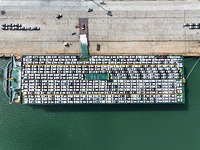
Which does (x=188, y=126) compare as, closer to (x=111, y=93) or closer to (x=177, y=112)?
(x=177, y=112)

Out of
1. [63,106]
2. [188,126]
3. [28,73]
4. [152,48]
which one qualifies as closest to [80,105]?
[63,106]

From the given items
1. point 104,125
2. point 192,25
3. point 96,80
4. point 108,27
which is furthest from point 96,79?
point 192,25

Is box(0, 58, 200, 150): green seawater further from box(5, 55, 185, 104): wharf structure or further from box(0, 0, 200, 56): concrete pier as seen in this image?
box(0, 0, 200, 56): concrete pier

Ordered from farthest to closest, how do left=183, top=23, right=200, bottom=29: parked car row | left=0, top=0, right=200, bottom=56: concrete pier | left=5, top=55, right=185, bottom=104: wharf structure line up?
1. left=183, top=23, right=200, bottom=29: parked car row
2. left=0, top=0, right=200, bottom=56: concrete pier
3. left=5, top=55, right=185, bottom=104: wharf structure

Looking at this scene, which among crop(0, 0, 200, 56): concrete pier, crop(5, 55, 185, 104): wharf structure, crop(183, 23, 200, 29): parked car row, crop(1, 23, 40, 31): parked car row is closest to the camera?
crop(5, 55, 185, 104): wharf structure

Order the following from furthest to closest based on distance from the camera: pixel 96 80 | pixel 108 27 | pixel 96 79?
pixel 108 27 → pixel 96 80 → pixel 96 79

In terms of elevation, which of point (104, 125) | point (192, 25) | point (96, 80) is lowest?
point (104, 125)

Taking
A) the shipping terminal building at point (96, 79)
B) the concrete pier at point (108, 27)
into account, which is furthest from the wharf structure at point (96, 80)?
the concrete pier at point (108, 27)

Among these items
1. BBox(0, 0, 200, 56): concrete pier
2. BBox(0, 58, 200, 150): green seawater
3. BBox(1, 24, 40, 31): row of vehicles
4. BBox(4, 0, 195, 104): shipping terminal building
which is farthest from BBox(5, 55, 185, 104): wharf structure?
BBox(1, 24, 40, 31): row of vehicles

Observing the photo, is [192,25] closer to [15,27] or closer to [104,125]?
[104,125]

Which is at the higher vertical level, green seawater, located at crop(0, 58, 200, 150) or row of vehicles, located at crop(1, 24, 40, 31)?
row of vehicles, located at crop(1, 24, 40, 31)
